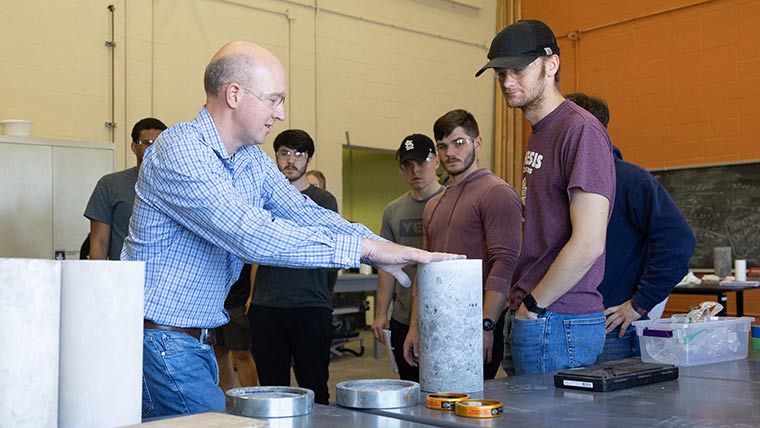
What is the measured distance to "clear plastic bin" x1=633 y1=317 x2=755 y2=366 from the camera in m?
2.03

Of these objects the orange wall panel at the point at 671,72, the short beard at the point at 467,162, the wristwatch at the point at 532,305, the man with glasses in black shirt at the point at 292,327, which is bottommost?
the man with glasses in black shirt at the point at 292,327

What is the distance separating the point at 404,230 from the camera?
3438 millimetres

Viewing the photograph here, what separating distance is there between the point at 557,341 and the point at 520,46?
2.33 feet

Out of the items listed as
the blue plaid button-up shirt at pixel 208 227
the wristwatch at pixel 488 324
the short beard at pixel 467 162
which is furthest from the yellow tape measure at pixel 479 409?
the short beard at pixel 467 162

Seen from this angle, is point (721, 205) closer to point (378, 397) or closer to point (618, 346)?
point (618, 346)

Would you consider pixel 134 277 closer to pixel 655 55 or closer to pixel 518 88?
pixel 518 88

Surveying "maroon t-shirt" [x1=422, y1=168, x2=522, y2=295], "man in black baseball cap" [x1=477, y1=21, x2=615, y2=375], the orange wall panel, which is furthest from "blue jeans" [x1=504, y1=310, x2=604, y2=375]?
the orange wall panel

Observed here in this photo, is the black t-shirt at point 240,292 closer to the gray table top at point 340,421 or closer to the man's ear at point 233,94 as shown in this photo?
the man's ear at point 233,94

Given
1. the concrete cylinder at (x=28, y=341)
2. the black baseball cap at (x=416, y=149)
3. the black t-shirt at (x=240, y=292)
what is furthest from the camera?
the black t-shirt at (x=240, y=292)

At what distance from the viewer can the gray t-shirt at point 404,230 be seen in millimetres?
3225

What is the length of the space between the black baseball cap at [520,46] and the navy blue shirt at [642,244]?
0.53 metres

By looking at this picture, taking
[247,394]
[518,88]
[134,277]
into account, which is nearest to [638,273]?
[518,88]

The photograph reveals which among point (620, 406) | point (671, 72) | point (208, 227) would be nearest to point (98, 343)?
point (208, 227)

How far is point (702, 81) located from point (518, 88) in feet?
16.7
